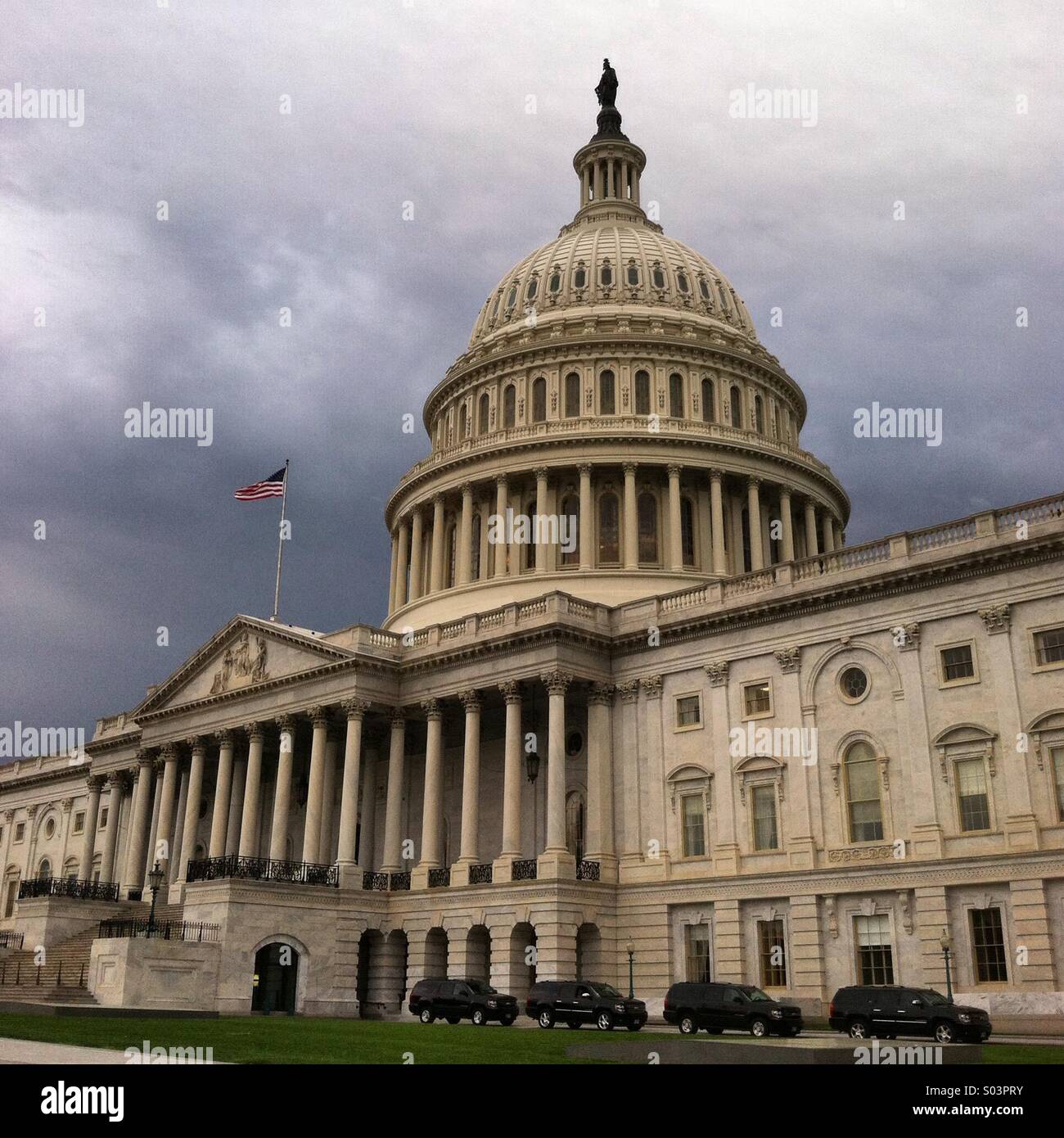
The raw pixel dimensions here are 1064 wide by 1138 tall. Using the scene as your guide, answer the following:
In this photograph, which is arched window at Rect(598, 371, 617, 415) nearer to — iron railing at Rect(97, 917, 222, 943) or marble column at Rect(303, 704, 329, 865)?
marble column at Rect(303, 704, 329, 865)

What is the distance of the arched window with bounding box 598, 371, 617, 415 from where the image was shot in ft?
237

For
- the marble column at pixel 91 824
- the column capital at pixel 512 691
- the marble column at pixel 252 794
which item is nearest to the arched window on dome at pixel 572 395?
the column capital at pixel 512 691

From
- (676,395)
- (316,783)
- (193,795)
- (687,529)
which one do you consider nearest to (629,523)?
(687,529)

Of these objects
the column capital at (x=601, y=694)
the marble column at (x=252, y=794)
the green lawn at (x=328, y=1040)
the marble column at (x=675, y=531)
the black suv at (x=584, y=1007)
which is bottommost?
the green lawn at (x=328, y=1040)

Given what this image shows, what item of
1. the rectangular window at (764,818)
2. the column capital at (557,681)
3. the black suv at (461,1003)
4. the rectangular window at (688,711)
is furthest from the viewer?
the column capital at (557,681)

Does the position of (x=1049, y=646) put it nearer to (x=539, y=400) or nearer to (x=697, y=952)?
(x=697, y=952)

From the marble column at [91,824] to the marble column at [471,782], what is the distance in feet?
104

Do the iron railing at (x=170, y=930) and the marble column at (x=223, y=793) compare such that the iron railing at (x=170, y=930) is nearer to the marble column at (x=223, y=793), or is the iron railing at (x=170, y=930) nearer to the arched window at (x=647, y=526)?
the marble column at (x=223, y=793)

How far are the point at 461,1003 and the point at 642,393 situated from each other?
137 feet

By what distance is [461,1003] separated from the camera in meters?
39.8

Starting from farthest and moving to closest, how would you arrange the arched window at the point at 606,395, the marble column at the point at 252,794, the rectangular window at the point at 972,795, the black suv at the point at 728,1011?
the arched window at the point at 606,395 → the marble column at the point at 252,794 → the rectangular window at the point at 972,795 → the black suv at the point at 728,1011

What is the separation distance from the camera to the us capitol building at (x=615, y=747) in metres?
40.8

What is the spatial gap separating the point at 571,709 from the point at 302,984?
15.9 meters
